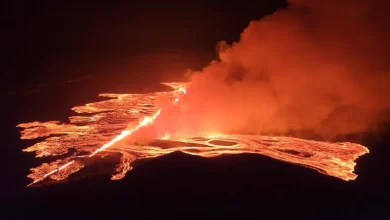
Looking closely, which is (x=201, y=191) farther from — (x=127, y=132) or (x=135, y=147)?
(x=127, y=132)

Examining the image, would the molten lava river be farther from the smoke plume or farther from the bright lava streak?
the smoke plume

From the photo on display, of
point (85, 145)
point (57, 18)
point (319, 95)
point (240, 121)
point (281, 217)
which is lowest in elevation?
point (281, 217)

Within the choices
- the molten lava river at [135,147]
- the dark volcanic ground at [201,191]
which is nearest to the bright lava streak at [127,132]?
the molten lava river at [135,147]

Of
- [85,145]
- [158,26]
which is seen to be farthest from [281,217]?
[158,26]

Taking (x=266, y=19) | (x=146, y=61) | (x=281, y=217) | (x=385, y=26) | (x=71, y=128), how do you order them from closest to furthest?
(x=281, y=217) → (x=71, y=128) → (x=385, y=26) → (x=266, y=19) → (x=146, y=61)

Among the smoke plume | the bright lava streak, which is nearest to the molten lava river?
the bright lava streak

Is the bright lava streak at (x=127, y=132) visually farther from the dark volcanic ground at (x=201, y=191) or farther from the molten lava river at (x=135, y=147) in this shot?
the dark volcanic ground at (x=201, y=191)

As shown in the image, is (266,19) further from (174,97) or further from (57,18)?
(57,18)
